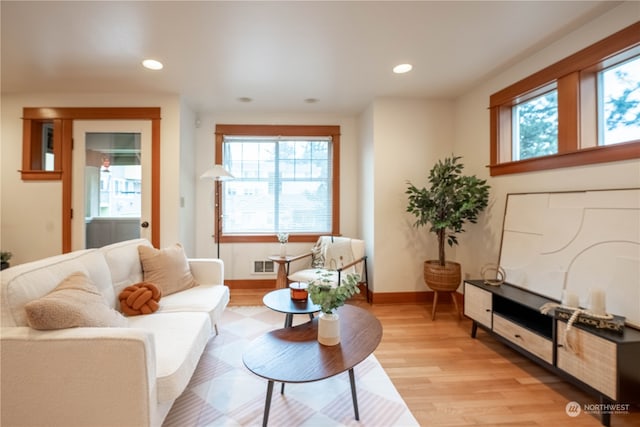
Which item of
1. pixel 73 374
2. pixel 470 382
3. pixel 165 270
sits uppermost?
pixel 165 270

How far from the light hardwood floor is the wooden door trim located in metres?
2.95

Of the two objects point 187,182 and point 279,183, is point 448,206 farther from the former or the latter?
point 187,182

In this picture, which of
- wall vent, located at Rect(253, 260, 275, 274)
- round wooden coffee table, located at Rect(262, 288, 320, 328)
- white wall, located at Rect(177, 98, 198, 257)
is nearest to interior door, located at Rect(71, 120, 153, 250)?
white wall, located at Rect(177, 98, 198, 257)

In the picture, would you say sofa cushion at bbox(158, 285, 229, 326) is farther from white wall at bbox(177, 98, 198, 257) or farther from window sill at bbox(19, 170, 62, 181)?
window sill at bbox(19, 170, 62, 181)

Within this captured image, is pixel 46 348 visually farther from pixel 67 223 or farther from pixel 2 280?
pixel 67 223

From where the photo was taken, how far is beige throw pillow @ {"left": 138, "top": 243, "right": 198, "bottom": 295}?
2.29 m

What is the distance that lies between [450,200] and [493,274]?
895 millimetres

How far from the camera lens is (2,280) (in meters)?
1.24

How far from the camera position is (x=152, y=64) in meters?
2.65

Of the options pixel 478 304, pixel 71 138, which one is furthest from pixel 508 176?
pixel 71 138

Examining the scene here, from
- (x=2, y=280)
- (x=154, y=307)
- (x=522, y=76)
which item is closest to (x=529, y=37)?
(x=522, y=76)

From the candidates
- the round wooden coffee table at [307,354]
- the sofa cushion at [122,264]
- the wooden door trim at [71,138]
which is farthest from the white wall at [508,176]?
the wooden door trim at [71,138]

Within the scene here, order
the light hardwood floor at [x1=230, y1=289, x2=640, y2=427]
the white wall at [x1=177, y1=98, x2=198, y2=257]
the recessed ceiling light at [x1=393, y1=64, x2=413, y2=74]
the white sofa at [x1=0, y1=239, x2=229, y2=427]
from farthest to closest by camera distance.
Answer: the white wall at [x1=177, y1=98, x2=198, y2=257] < the recessed ceiling light at [x1=393, y1=64, x2=413, y2=74] < the light hardwood floor at [x1=230, y1=289, x2=640, y2=427] < the white sofa at [x1=0, y1=239, x2=229, y2=427]

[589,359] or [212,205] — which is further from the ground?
[212,205]
